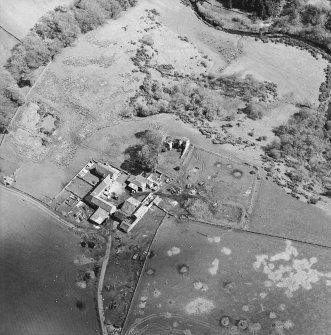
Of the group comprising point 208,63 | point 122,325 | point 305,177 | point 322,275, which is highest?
point 208,63

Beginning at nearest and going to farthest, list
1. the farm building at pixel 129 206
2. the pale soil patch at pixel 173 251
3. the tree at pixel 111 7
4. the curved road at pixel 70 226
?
1. the curved road at pixel 70 226
2. the pale soil patch at pixel 173 251
3. the farm building at pixel 129 206
4. the tree at pixel 111 7

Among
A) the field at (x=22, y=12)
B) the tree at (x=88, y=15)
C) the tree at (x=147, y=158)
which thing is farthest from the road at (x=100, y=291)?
the field at (x=22, y=12)

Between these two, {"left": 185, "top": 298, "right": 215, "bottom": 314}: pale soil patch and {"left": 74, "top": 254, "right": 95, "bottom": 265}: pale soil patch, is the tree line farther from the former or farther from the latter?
{"left": 185, "top": 298, "right": 215, "bottom": 314}: pale soil patch

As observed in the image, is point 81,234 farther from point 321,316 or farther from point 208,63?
point 208,63

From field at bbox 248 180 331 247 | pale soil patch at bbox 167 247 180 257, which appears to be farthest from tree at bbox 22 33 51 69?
field at bbox 248 180 331 247

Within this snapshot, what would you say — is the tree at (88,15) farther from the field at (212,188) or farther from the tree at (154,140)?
the field at (212,188)

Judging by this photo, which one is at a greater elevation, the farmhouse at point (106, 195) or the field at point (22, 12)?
the field at point (22, 12)

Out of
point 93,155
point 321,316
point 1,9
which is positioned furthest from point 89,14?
point 321,316

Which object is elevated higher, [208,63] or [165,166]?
[208,63]

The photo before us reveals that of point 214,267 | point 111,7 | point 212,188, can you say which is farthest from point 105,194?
point 111,7
